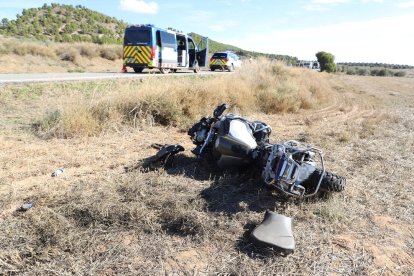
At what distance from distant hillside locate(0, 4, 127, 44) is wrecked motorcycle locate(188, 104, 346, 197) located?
4178 cm

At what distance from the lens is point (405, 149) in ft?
21.8

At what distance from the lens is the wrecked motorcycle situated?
359cm

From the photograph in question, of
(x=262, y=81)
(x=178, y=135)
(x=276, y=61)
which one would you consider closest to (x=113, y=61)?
(x=276, y=61)

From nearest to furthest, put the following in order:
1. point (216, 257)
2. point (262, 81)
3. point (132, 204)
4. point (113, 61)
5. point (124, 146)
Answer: point (216, 257), point (132, 204), point (124, 146), point (262, 81), point (113, 61)

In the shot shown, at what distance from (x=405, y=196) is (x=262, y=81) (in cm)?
917

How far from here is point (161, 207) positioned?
3.51m

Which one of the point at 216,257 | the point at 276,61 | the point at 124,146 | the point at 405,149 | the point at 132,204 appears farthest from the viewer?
the point at 276,61

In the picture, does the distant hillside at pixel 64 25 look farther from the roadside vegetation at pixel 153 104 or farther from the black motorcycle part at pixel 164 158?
the black motorcycle part at pixel 164 158

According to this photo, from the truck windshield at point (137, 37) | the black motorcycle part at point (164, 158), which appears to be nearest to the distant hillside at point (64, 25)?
the truck windshield at point (137, 37)

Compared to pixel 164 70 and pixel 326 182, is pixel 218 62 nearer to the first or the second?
pixel 164 70

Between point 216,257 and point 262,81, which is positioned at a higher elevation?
point 262,81

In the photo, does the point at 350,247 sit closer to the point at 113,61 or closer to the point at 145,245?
the point at 145,245

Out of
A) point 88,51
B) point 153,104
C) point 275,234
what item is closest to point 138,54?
point 153,104

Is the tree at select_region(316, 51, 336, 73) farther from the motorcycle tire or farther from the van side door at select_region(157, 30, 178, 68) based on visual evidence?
the motorcycle tire
